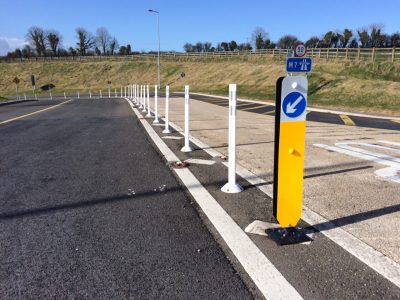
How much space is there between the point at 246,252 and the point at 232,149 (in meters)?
1.77

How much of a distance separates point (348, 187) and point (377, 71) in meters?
29.3

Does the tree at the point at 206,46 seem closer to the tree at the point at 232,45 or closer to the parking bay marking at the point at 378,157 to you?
the tree at the point at 232,45

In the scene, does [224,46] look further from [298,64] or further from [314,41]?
[298,64]

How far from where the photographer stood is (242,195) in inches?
187

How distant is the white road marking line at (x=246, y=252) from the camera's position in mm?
2668

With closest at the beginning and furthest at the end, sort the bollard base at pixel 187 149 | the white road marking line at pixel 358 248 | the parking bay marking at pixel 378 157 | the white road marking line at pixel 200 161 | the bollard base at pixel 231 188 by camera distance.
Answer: the white road marking line at pixel 358 248 → the bollard base at pixel 231 188 → the parking bay marking at pixel 378 157 → the white road marking line at pixel 200 161 → the bollard base at pixel 187 149

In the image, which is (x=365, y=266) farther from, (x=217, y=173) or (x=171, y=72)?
(x=171, y=72)

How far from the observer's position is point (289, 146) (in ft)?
11.0

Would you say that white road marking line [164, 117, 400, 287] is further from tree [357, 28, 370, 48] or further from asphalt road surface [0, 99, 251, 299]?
tree [357, 28, 370, 48]

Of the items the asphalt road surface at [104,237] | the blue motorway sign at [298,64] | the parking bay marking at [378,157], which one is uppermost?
the blue motorway sign at [298,64]

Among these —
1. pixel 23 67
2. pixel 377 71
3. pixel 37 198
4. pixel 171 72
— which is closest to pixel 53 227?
pixel 37 198

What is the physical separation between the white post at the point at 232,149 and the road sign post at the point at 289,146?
1.26 m

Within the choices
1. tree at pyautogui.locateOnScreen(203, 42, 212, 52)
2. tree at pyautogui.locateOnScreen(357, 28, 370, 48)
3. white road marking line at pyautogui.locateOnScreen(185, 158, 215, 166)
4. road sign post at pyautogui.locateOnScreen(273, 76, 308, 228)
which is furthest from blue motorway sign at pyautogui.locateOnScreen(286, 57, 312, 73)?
tree at pyautogui.locateOnScreen(203, 42, 212, 52)

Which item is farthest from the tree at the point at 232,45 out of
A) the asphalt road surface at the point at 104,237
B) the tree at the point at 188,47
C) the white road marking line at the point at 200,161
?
the asphalt road surface at the point at 104,237
